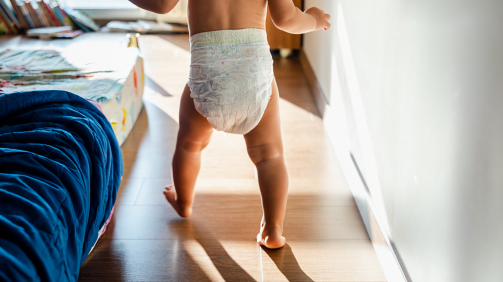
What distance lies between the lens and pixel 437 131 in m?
0.89

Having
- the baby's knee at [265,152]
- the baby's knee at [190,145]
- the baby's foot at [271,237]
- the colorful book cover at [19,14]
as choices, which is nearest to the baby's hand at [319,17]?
the baby's knee at [265,152]

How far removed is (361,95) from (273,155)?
0.44 m

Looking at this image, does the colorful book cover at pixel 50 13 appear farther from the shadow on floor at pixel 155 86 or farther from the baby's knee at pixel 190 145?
the baby's knee at pixel 190 145

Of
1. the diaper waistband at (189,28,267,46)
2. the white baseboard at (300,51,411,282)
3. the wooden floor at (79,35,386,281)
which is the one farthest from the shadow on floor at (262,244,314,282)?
the diaper waistband at (189,28,267,46)

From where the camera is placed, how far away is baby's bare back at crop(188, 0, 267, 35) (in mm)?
1082

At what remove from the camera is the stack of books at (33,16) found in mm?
3754

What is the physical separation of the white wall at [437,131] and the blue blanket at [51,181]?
0.74 metres

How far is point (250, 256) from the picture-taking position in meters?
1.26

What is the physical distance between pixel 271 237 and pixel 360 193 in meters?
0.38

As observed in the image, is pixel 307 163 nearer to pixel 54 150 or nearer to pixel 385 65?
pixel 385 65

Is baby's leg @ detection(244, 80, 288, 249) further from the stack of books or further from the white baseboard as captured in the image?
the stack of books

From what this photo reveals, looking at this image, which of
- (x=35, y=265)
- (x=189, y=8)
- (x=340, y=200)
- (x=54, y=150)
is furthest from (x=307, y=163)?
(x=35, y=265)

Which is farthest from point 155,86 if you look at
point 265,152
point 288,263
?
point 288,263

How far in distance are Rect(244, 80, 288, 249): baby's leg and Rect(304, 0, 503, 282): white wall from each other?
295 mm
